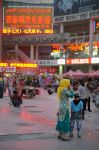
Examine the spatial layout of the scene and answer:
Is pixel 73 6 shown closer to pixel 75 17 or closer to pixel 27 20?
pixel 75 17

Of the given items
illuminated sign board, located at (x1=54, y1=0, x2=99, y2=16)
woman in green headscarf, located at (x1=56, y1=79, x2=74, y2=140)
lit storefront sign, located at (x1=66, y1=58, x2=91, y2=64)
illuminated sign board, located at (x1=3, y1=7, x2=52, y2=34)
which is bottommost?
lit storefront sign, located at (x1=66, y1=58, x2=91, y2=64)

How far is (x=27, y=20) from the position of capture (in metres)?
83.6

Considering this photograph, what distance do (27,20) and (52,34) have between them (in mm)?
5613

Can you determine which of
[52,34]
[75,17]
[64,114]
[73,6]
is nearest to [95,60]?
[75,17]

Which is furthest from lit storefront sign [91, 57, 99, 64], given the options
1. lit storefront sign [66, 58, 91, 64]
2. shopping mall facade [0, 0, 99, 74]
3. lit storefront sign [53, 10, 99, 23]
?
lit storefront sign [53, 10, 99, 23]

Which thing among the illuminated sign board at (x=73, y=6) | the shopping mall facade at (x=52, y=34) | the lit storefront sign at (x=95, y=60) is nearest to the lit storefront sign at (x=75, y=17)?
the shopping mall facade at (x=52, y=34)

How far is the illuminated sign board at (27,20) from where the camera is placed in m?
82.0

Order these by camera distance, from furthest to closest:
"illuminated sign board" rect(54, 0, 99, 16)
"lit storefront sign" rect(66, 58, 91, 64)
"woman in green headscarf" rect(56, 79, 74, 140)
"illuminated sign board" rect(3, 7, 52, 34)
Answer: "illuminated sign board" rect(3, 7, 52, 34) → "illuminated sign board" rect(54, 0, 99, 16) → "lit storefront sign" rect(66, 58, 91, 64) → "woman in green headscarf" rect(56, 79, 74, 140)

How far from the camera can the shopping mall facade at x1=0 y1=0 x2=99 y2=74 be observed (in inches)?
2876

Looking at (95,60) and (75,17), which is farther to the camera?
(75,17)

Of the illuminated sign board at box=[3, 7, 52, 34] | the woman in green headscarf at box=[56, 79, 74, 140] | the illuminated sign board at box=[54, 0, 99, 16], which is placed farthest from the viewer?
the illuminated sign board at box=[3, 7, 52, 34]

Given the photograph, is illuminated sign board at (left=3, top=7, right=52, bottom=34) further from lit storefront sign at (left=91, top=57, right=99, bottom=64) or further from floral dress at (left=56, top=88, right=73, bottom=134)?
floral dress at (left=56, top=88, right=73, bottom=134)

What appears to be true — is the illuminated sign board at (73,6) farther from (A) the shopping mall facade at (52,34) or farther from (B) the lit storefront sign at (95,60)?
(B) the lit storefront sign at (95,60)

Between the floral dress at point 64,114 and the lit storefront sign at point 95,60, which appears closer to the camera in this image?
the floral dress at point 64,114
